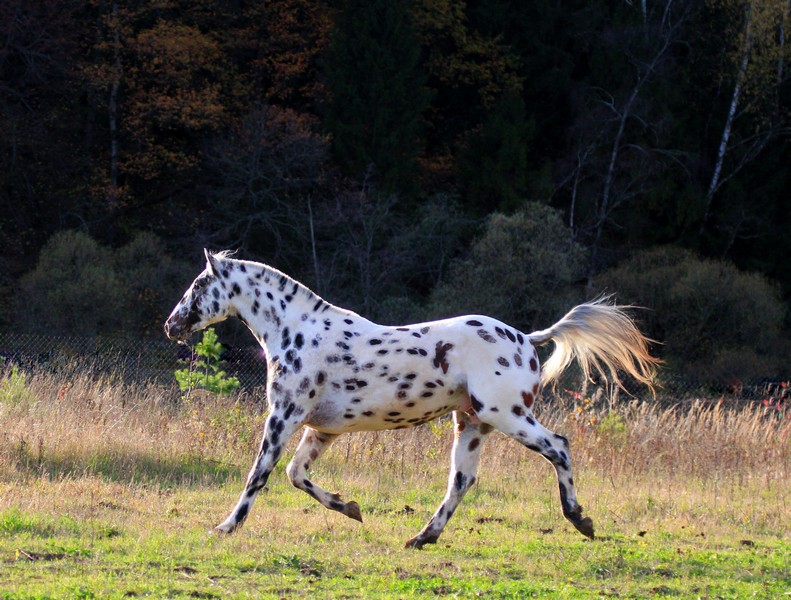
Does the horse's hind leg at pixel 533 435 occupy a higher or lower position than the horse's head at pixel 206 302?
lower

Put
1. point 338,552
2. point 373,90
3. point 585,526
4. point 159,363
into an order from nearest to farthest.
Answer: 1. point 338,552
2. point 585,526
3. point 159,363
4. point 373,90

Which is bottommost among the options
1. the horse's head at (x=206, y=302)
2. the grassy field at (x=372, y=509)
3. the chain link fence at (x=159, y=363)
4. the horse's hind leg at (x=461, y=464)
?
the chain link fence at (x=159, y=363)

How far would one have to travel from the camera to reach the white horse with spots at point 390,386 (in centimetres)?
874

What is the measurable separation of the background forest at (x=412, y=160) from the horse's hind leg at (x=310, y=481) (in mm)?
21073

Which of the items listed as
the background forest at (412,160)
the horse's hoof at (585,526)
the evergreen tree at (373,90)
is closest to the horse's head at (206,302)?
the horse's hoof at (585,526)

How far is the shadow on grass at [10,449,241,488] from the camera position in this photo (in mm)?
11281

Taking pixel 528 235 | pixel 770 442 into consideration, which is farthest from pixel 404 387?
pixel 528 235

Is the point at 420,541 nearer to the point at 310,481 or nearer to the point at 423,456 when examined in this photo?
the point at 310,481

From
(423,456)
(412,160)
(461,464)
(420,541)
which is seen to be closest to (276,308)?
(461,464)

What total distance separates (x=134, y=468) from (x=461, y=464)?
4.09 metres

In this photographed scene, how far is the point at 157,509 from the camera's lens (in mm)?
9742

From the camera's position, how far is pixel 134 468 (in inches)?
460

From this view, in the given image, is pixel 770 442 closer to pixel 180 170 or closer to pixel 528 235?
pixel 528 235

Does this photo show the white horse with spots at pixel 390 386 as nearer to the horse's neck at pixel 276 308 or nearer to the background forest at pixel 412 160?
the horse's neck at pixel 276 308
